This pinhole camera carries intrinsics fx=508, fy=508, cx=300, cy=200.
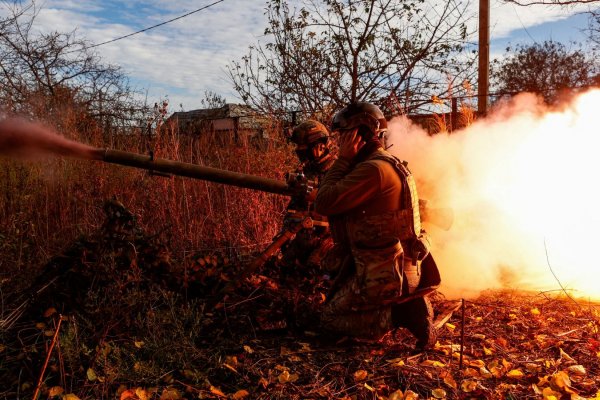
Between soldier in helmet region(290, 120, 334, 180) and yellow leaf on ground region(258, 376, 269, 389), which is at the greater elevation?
soldier in helmet region(290, 120, 334, 180)

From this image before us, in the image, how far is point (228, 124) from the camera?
11.4 meters

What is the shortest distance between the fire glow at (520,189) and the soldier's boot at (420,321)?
2.43m

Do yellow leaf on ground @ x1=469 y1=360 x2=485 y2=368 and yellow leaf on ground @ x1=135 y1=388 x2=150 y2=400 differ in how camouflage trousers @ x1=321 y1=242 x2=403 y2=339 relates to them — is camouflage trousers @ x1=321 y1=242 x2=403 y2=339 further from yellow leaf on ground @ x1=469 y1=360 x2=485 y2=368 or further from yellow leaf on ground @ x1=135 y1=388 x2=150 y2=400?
yellow leaf on ground @ x1=135 y1=388 x2=150 y2=400

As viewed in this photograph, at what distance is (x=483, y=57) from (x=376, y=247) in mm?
7545

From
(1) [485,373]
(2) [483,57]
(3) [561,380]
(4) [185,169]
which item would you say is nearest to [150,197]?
(4) [185,169]

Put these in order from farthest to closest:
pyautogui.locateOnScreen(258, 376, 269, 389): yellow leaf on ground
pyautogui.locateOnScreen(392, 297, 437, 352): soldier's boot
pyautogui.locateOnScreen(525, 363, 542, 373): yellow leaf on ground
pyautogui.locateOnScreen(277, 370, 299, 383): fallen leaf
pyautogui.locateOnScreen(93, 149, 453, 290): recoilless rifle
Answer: pyautogui.locateOnScreen(93, 149, 453, 290): recoilless rifle < pyautogui.locateOnScreen(392, 297, 437, 352): soldier's boot < pyautogui.locateOnScreen(525, 363, 542, 373): yellow leaf on ground < pyautogui.locateOnScreen(277, 370, 299, 383): fallen leaf < pyautogui.locateOnScreen(258, 376, 269, 389): yellow leaf on ground

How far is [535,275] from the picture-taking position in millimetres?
6688

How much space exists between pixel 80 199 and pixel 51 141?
3.15m

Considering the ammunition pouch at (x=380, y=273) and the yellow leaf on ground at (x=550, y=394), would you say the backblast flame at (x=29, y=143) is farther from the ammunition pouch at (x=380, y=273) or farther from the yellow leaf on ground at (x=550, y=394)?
the yellow leaf on ground at (x=550, y=394)

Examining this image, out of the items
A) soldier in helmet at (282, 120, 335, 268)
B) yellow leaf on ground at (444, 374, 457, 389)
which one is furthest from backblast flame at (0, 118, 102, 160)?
yellow leaf on ground at (444, 374, 457, 389)

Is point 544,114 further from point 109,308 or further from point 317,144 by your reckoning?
point 109,308

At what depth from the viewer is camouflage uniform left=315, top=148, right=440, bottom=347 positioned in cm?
392

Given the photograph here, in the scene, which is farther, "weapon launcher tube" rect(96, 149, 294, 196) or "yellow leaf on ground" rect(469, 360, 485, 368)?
"weapon launcher tube" rect(96, 149, 294, 196)

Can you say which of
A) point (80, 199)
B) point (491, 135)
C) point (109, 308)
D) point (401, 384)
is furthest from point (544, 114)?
point (80, 199)
